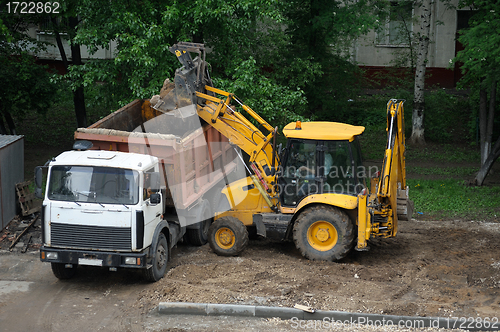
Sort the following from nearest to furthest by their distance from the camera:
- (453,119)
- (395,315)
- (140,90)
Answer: (395,315), (140,90), (453,119)

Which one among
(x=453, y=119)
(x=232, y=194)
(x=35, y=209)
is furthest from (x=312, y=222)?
(x=453, y=119)

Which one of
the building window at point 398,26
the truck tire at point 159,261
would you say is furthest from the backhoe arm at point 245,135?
the building window at point 398,26


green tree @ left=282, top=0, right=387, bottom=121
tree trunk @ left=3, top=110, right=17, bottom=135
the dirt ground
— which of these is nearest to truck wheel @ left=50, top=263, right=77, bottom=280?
the dirt ground

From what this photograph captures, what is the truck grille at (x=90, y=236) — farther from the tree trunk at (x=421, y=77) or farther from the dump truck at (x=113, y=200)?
the tree trunk at (x=421, y=77)

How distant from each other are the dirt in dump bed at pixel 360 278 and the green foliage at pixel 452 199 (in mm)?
2037

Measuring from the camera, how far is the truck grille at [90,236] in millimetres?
8258

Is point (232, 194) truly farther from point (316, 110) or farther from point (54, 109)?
point (54, 109)

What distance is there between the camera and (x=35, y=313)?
788 cm

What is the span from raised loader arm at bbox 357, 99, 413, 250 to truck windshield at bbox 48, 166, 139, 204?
13.1 feet

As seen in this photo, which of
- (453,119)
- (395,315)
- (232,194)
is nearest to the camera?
(395,315)

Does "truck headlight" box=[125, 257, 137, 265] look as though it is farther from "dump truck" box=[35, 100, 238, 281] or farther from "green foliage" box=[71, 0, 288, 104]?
"green foliage" box=[71, 0, 288, 104]

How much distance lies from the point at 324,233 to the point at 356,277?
1.03 m

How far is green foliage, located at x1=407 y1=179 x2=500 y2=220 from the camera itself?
13.3m

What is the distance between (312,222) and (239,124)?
257cm
